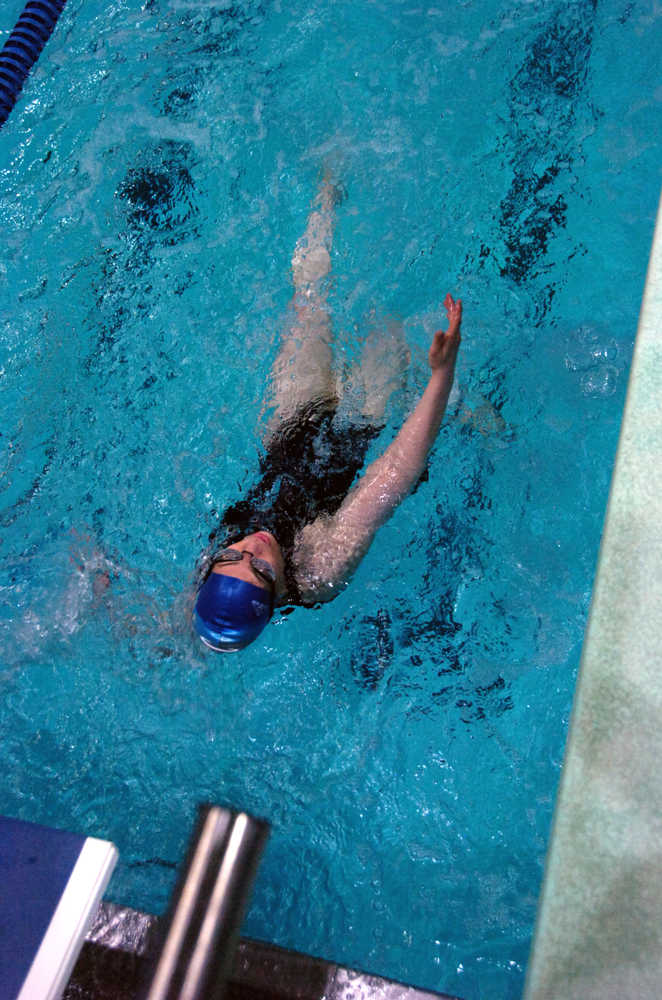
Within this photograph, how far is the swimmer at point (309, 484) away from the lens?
2.42 meters

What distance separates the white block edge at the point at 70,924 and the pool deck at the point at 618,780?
1104mm

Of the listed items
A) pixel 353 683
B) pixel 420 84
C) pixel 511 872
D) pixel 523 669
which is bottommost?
pixel 511 872

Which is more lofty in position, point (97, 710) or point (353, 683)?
point (97, 710)

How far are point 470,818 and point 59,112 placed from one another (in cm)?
448

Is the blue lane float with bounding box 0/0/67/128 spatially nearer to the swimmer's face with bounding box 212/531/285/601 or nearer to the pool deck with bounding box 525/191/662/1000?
the swimmer's face with bounding box 212/531/285/601

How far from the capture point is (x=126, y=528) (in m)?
3.27

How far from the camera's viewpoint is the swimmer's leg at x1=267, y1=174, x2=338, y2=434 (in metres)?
3.13

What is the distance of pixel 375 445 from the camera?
318cm

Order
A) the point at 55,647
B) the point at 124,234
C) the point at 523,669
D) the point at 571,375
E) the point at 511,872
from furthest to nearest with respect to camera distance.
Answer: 1. the point at 124,234
2. the point at 571,375
3. the point at 55,647
4. the point at 523,669
5. the point at 511,872

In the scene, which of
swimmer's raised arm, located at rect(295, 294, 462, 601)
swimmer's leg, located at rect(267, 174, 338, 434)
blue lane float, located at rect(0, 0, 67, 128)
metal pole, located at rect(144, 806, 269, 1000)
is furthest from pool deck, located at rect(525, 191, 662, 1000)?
blue lane float, located at rect(0, 0, 67, 128)

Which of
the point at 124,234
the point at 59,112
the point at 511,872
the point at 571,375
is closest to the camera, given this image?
the point at 511,872

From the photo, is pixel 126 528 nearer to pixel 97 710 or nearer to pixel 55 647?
pixel 55 647

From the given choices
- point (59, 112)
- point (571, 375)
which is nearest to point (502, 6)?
point (571, 375)

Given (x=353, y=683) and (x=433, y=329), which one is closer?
(x=353, y=683)
